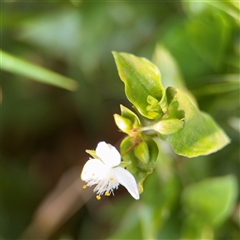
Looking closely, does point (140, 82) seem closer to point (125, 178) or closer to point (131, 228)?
point (125, 178)

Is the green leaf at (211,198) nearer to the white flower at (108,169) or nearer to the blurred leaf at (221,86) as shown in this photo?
the blurred leaf at (221,86)

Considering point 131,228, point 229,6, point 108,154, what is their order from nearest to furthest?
point 108,154
point 229,6
point 131,228

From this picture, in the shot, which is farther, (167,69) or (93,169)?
(167,69)

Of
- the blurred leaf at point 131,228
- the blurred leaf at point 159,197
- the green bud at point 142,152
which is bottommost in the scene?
the blurred leaf at point 131,228

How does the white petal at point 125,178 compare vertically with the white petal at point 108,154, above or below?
below

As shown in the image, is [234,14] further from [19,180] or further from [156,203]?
[19,180]

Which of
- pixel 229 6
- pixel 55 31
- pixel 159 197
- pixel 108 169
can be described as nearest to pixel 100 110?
pixel 55 31

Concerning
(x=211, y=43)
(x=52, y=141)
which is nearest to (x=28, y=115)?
(x=52, y=141)

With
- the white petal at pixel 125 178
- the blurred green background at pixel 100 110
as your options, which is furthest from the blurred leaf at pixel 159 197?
the white petal at pixel 125 178
